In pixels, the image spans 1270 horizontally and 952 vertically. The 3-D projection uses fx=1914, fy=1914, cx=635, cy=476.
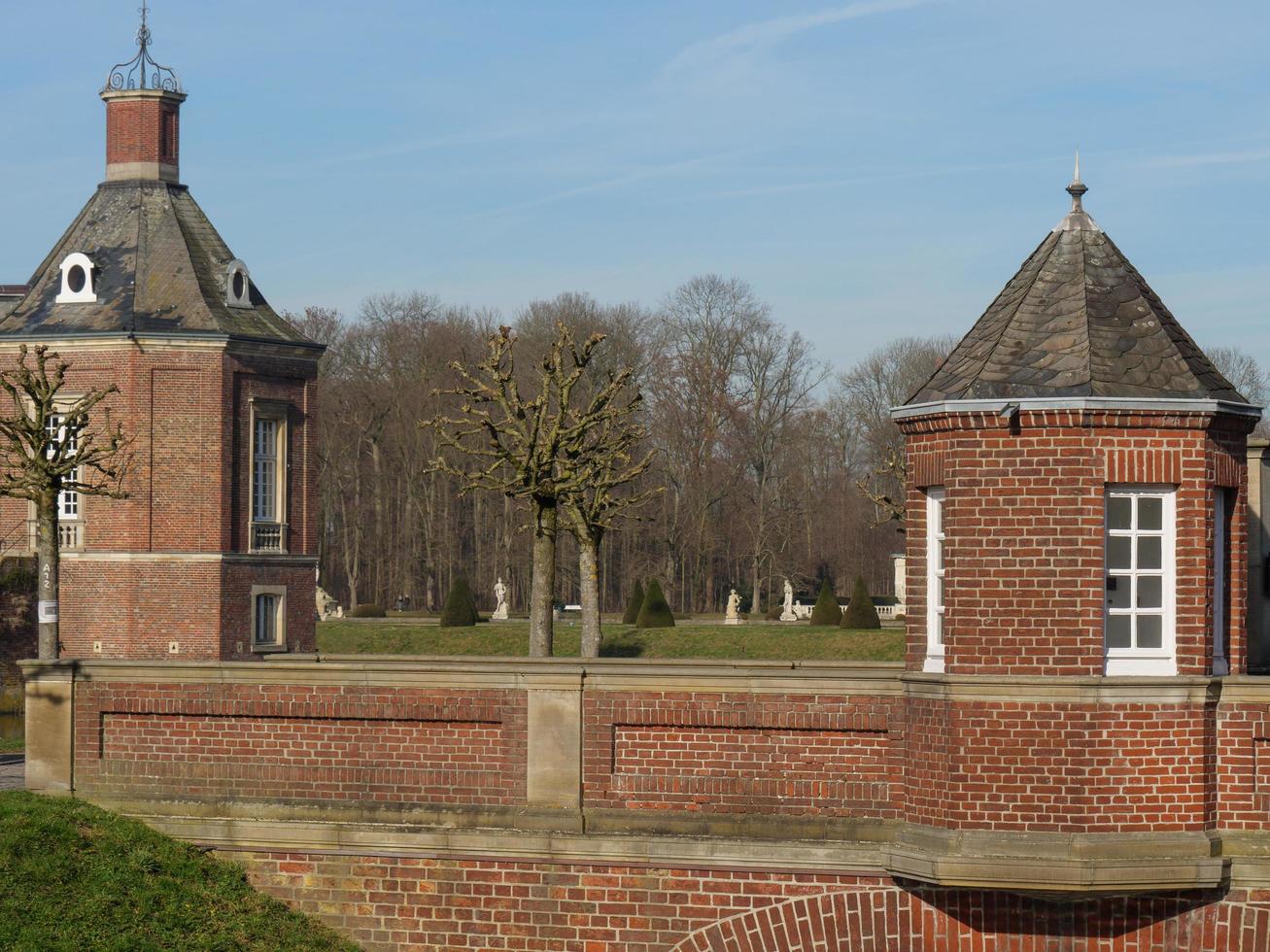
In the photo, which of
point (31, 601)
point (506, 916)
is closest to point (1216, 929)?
point (506, 916)

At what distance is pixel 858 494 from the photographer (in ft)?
297

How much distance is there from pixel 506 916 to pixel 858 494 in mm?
75814

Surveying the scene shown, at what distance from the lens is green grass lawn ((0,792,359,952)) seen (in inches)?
599

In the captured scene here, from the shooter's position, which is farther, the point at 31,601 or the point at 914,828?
the point at 31,601

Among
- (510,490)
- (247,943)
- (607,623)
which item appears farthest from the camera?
(607,623)

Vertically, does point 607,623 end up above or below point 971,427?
below

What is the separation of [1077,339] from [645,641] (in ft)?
128

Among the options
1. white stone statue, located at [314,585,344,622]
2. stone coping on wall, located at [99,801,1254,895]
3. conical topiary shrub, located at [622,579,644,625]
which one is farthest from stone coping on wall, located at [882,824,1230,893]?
white stone statue, located at [314,585,344,622]

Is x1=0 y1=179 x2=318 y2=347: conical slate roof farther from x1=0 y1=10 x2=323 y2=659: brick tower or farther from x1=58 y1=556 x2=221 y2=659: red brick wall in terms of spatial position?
x1=58 y1=556 x2=221 y2=659: red brick wall

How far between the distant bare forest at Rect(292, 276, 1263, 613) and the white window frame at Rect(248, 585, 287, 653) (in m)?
31.3

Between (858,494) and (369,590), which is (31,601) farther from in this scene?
(858,494)

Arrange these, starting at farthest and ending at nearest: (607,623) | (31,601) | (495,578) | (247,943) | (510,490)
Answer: (495,578), (607,623), (31,601), (510,490), (247,943)

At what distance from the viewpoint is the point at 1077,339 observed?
1459 cm

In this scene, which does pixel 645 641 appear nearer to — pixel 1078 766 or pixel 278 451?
pixel 278 451
